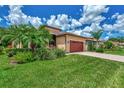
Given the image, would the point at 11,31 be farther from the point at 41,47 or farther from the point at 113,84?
the point at 113,84

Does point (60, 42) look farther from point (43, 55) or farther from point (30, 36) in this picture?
point (43, 55)

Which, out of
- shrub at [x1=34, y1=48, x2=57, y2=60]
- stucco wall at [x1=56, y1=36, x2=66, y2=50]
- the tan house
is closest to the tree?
shrub at [x1=34, y1=48, x2=57, y2=60]

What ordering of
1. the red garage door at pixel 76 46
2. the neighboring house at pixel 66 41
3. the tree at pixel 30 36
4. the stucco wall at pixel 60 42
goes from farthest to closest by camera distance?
the red garage door at pixel 76 46
the stucco wall at pixel 60 42
the neighboring house at pixel 66 41
the tree at pixel 30 36

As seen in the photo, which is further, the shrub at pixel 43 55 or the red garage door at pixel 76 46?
the red garage door at pixel 76 46

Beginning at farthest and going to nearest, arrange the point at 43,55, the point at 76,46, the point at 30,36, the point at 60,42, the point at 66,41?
the point at 76,46 < the point at 60,42 < the point at 66,41 < the point at 30,36 < the point at 43,55

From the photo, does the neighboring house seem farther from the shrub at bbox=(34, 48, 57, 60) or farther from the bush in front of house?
the shrub at bbox=(34, 48, 57, 60)

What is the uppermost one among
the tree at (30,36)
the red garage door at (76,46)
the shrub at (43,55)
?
the tree at (30,36)

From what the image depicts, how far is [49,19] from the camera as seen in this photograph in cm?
3191

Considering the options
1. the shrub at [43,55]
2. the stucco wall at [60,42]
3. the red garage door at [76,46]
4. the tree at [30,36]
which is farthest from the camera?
the red garage door at [76,46]

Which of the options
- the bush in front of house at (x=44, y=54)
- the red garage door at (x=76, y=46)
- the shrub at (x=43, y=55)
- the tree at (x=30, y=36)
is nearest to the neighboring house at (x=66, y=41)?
the red garage door at (x=76, y=46)

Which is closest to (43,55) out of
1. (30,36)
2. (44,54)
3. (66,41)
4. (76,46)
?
(44,54)

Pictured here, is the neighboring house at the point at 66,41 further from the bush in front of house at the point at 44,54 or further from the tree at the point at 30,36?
the bush in front of house at the point at 44,54
